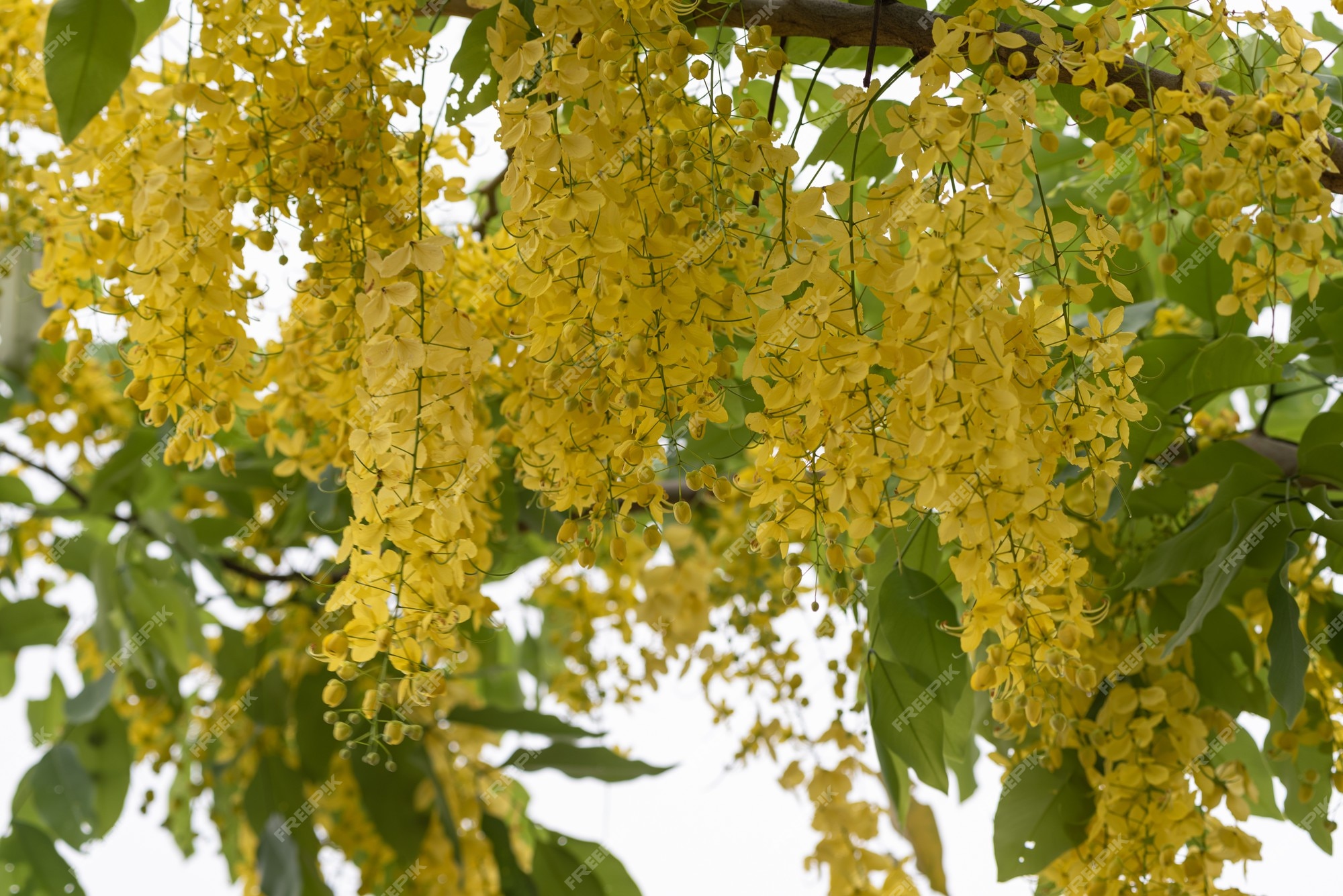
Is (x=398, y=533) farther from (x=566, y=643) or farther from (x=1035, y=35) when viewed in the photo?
(x=566, y=643)

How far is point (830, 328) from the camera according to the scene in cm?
51

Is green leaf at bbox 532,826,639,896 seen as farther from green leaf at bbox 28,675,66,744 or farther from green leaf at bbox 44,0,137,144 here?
green leaf at bbox 44,0,137,144

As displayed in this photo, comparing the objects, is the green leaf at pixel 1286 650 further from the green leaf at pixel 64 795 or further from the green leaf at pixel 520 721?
the green leaf at pixel 64 795

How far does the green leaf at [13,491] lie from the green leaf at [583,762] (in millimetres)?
692

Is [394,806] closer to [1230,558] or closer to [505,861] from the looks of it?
[505,861]

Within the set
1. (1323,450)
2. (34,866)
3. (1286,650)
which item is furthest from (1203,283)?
(34,866)

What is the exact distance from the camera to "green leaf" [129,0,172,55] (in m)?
0.69

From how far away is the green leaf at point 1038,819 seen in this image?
0.76 metres

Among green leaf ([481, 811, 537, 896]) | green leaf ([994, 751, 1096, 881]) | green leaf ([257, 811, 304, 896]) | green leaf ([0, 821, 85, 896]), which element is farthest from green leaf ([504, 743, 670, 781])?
green leaf ([0, 821, 85, 896])

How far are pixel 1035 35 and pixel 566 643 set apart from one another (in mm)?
930

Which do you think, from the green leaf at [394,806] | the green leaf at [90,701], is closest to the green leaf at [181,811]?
the green leaf at [90,701]

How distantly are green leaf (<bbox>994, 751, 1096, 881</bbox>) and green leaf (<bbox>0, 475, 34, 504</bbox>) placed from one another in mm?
1148

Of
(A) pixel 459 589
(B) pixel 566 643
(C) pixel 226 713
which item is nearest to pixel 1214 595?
(A) pixel 459 589

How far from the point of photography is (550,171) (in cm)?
51
